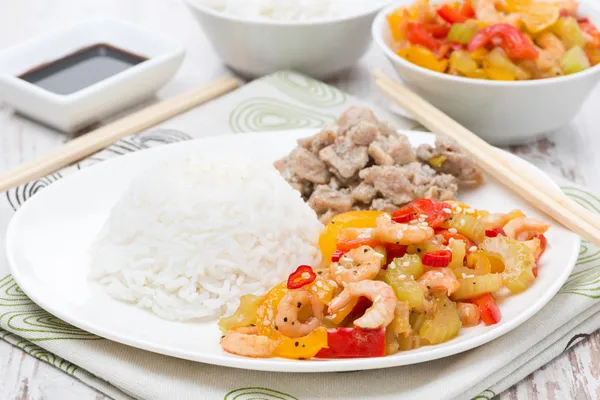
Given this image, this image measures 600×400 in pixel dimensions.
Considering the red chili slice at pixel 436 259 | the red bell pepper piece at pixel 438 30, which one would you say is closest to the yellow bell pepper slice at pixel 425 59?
the red bell pepper piece at pixel 438 30

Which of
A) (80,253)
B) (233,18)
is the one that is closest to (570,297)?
(80,253)

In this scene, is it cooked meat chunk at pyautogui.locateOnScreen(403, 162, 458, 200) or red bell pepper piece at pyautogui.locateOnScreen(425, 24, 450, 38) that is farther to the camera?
red bell pepper piece at pyautogui.locateOnScreen(425, 24, 450, 38)

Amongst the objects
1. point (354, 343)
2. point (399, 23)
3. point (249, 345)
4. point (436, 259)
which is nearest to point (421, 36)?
point (399, 23)

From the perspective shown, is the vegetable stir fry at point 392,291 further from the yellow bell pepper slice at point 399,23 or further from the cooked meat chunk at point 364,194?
the yellow bell pepper slice at point 399,23

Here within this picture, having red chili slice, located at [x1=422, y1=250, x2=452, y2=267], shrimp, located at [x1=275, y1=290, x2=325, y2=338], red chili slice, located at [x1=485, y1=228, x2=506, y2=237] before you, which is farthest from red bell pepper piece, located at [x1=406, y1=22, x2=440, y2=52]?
shrimp, located at [x1=275, y1=290, x2=325, y2=338]

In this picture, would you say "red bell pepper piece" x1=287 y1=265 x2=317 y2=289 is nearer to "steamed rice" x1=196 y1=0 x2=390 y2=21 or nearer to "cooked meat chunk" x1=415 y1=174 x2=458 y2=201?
"cooked meat chunk" x1=415 y1=174 x2=458 y2=201

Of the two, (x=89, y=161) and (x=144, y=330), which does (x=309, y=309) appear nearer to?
Answer: (x=144, y=330)

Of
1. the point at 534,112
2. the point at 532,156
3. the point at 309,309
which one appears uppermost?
the point at 309,309

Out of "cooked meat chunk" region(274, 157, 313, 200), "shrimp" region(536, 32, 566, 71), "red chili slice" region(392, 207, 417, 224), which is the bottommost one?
"cooked meat chunk" region(274, 157, 313, 200)
